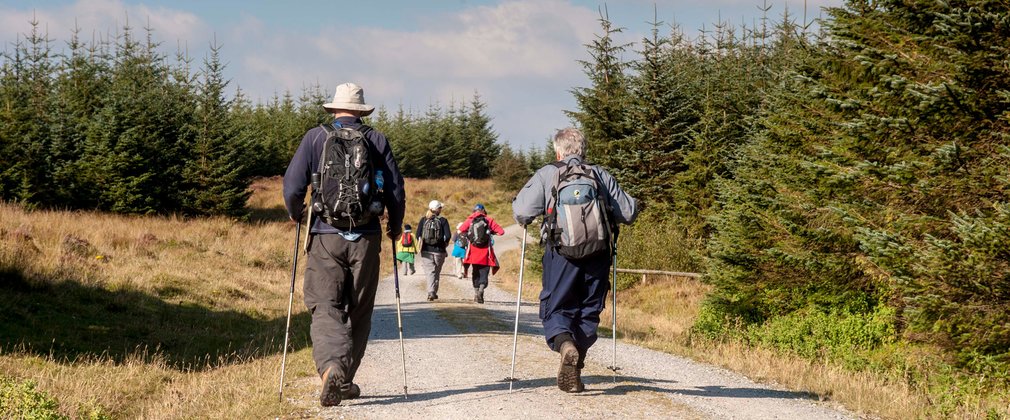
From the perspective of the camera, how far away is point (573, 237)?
6363 mm

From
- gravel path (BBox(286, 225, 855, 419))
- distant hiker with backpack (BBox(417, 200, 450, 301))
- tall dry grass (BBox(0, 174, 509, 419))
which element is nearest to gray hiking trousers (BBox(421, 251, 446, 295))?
distant hiker with backpack (BBox(417, 200, 450, 301))

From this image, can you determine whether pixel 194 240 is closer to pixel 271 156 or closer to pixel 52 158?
pixel 52 158

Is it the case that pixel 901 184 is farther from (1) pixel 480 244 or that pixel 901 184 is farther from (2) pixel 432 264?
(2) pixel 432 264

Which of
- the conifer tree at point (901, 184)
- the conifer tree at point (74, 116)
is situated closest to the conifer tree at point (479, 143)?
the conifer tree at point (74, 116)

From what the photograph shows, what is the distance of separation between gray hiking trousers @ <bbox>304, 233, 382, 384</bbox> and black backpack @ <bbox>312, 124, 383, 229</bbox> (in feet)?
0.66

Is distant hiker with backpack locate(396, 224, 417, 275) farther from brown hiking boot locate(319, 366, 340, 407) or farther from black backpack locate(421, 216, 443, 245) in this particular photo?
brown hiking boot locate(319, 366, 340, 407)

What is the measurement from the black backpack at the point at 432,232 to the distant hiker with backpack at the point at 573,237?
1098 cm

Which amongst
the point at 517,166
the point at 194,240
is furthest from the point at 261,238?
the point at 517,166

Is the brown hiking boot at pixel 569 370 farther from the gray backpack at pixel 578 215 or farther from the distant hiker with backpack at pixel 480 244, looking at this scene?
the distant hiker with backpack at pixel 480 244

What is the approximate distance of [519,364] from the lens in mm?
8352

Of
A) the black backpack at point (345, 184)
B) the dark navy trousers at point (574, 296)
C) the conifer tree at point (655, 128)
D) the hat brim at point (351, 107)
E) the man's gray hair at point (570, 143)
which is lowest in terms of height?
the dark navy trousers at point (574, 296)

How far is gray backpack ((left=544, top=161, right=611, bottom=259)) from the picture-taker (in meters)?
6.36

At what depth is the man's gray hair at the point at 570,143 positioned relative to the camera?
680 cm

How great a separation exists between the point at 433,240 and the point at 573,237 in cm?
1145
